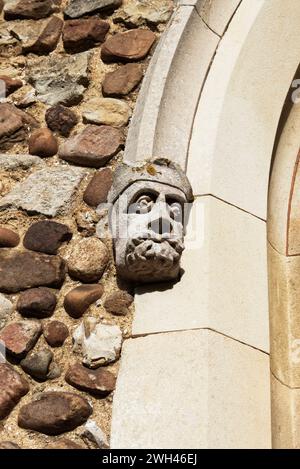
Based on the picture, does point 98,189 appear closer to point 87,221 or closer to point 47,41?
point 87,221

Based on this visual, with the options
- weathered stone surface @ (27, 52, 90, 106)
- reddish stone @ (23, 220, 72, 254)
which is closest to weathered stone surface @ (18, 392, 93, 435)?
reddish stone @ (23, 220, 72, 254)

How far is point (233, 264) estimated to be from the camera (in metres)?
2.87

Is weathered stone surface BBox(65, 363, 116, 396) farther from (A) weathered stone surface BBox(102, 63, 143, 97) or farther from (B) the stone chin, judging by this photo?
(A) weathered stone surface BBox(102, 63, 143, 97)

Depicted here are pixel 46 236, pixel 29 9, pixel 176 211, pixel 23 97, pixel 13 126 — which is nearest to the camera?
pixel 176 211

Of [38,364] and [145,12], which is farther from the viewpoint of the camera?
[145,12]

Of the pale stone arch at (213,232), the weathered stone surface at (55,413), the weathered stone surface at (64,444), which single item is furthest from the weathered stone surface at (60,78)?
the weathered stone surface at (64,444)

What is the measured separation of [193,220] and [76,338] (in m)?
0.54

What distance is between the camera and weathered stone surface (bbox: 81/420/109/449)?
2557mm

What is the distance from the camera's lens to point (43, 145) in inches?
127

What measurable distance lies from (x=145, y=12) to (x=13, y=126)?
0.72 meters

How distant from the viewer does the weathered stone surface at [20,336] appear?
2.74m

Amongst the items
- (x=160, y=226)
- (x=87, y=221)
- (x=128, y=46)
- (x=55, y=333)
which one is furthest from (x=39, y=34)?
(x=55, y=333)

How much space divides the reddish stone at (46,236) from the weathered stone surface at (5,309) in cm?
21

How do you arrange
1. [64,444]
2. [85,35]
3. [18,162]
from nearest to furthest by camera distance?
[64,444] → [18,162] → [85,35]
